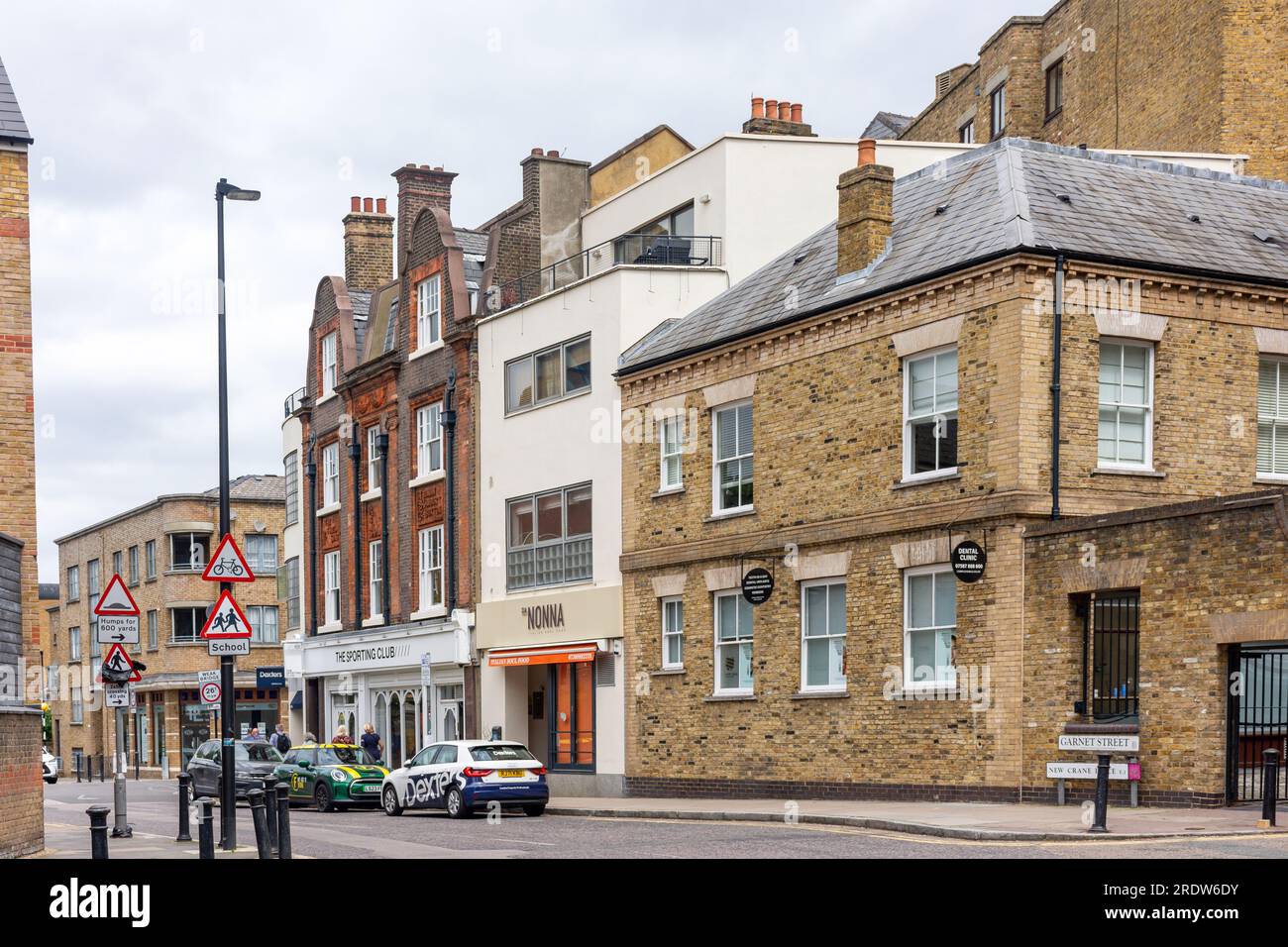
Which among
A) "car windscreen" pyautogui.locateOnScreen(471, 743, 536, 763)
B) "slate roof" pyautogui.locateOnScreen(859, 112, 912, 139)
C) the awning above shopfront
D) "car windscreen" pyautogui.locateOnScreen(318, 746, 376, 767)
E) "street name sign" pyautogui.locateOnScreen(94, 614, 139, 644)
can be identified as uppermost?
"slate roof" pyautogui.locateOnScreen(859, 112, 912, 139)

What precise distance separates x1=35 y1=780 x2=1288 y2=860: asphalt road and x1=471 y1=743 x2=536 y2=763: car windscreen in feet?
3.28

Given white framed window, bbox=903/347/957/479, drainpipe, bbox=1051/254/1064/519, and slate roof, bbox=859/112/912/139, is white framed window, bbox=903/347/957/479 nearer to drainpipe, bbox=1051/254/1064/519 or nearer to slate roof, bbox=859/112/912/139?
drainpipe, bbox=1051/254/1064/519

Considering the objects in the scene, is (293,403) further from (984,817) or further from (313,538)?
(984,817)

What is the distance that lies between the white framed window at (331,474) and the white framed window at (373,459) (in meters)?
2.29

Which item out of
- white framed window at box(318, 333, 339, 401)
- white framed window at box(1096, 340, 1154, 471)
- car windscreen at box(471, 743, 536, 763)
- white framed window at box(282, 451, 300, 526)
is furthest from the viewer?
white framed window at box(282, 451, 300, 526)

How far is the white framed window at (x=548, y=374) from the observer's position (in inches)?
1399

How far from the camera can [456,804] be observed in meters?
29.1

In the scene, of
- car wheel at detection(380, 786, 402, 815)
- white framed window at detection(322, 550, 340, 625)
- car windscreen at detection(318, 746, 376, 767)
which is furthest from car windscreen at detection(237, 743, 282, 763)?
white framed window at detection(322, 550, 340, 625)

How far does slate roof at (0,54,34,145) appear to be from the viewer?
74.2ft

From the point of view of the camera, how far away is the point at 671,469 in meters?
32.1

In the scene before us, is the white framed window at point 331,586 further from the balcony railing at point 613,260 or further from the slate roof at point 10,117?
the slate roof at point 10,117
